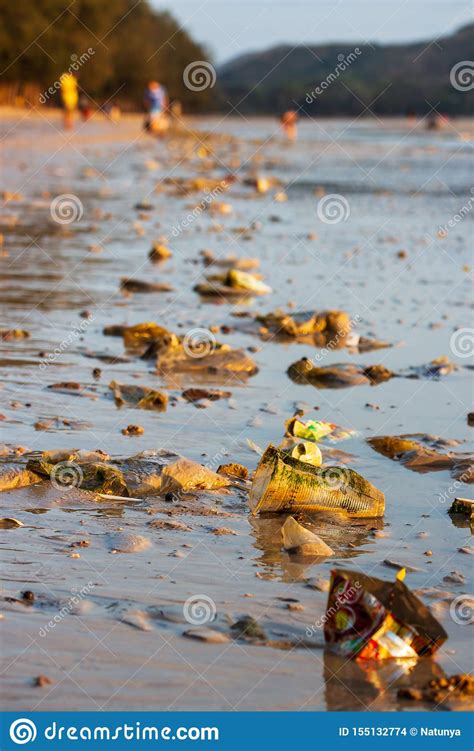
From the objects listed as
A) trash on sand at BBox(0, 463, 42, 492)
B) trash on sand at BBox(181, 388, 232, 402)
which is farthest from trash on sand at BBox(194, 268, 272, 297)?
trash on sand at BBox(0, 463, 42, 492)

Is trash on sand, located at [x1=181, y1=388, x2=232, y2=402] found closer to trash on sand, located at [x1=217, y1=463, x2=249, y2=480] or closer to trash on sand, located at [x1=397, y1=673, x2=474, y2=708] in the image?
trash on sand, located at [x1=217, y1=463, x2=249, y2=480]

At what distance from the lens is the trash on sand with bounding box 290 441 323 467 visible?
502 cm

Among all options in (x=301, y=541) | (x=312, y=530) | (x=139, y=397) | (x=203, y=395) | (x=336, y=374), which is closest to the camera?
(x=301, y=541)

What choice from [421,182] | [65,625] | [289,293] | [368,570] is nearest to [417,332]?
[289,293]

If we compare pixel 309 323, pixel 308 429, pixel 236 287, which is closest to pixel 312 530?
pixel 308 429

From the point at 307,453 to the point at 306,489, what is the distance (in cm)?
30

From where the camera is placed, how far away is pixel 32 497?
4789 millimetres

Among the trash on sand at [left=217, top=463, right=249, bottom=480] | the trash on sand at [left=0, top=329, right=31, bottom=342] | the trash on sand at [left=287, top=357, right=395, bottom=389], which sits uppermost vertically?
the trash on sand at [left=287, top=357, right=395, bottom=389]

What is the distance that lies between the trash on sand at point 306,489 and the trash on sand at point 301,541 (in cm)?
33

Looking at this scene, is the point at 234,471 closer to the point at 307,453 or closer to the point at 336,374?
the point at 307,453

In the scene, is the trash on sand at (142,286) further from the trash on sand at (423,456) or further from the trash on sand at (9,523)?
the trash on sand at (9,523)

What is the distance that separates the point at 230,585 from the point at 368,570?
1.75 feet

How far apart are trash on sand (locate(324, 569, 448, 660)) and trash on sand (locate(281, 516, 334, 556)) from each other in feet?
2.50

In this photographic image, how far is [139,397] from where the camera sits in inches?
260
